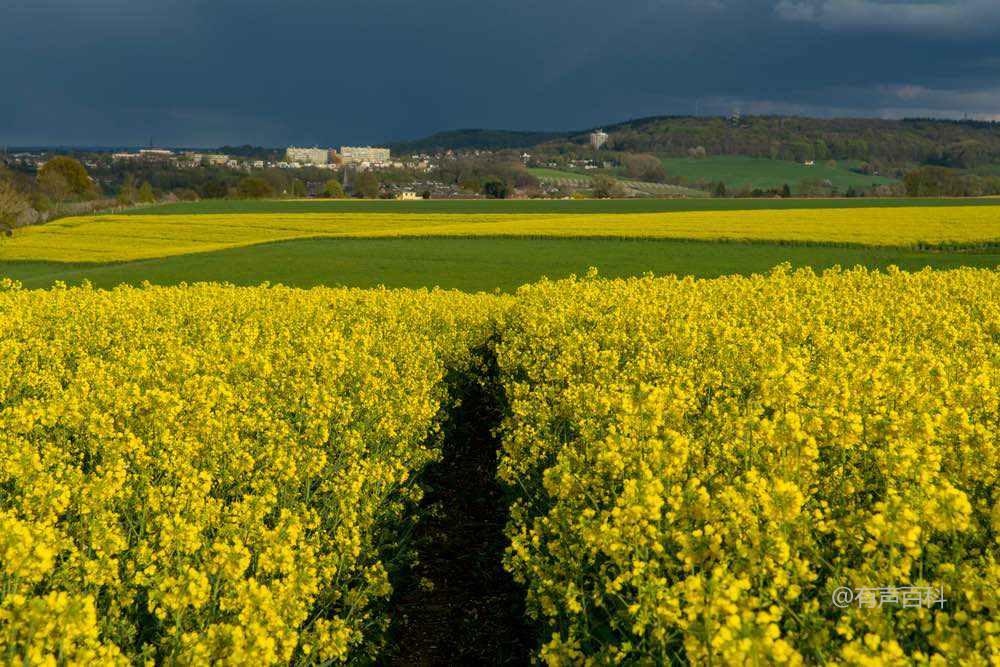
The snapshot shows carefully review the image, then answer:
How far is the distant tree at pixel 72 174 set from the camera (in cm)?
14412

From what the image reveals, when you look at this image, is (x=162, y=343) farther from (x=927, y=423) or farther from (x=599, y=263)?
(x=599, y=263)

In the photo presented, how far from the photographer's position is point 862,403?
272 inches

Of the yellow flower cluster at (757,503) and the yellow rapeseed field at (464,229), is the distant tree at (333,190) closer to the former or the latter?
the yellow rapeseed field at (464,229)

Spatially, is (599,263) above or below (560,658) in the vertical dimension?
below

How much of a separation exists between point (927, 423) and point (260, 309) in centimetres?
1258

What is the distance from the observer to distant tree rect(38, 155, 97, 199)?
5674 inches

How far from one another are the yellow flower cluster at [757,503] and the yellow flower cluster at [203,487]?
1.45 meters

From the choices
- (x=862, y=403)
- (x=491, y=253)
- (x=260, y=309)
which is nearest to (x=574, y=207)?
(x=491, y=253)

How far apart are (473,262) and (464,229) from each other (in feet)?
52.3

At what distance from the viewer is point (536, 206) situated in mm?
96812

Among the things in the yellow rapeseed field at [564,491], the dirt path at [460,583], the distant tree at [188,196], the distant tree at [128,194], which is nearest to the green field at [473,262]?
the dirt path at [460,583]

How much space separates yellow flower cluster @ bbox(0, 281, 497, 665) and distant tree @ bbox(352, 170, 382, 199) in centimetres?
13474

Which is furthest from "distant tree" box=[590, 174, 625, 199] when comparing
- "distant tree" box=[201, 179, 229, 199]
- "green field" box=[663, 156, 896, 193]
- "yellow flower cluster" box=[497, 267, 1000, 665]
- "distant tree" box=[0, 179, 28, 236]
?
"yellow flower cluster" box=[497, 267, 1000, 665]

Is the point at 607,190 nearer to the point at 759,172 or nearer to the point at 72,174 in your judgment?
the point at 759,172
